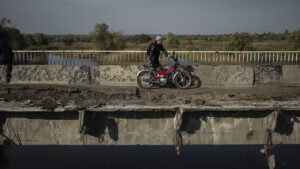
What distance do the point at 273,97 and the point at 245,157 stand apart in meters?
6.68

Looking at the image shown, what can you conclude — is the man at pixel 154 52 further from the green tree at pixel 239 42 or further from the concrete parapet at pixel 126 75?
the green tree at pixel 239 42

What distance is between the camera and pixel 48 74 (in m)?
9.76

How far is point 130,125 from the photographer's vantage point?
6250 mm

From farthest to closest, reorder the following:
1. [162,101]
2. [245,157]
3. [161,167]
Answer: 1. [245,157]
2. [161,167]
3. [162,101]

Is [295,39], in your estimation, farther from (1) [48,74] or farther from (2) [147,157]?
(1) [48,74]

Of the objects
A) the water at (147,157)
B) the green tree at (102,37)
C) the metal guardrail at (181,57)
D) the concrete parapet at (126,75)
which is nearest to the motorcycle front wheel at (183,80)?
the concrete parapet at (126,75)

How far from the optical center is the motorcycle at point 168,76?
963 cm

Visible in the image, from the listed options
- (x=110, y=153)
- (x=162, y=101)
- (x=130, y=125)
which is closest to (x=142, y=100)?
(x=162, y=101)

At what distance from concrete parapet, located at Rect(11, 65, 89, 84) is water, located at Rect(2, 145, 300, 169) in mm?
5317

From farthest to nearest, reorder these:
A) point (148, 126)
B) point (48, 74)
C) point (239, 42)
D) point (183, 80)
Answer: point (239, 42), point (48, 74), point (183, 80), point (148, 126)

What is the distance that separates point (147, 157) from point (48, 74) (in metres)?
7.01

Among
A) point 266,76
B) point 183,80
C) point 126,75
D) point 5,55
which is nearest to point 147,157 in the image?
point 126,75

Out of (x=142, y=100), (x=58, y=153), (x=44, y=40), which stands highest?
(x=44, y=40)

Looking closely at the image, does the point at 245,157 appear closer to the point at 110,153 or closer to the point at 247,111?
the point at 110,153
